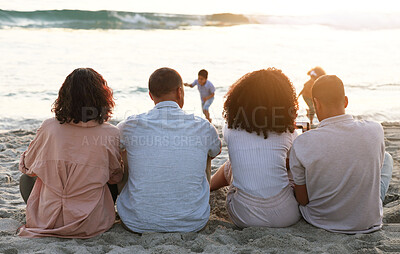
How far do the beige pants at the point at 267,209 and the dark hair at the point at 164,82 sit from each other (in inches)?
35.6

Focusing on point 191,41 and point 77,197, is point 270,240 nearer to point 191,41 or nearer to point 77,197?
point 77,197

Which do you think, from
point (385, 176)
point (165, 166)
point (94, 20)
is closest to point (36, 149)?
point (165, 166)

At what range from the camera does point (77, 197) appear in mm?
3082

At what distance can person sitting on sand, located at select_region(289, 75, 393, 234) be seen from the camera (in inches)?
117

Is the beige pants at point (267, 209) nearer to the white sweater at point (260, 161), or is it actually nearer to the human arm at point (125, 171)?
the white sweater at point (260, 161)

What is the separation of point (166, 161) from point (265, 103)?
31.7 inches

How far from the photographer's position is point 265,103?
3160 millimetres

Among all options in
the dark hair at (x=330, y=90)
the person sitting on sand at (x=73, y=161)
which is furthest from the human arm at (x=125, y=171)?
the dark hair at (x=330, y=90)

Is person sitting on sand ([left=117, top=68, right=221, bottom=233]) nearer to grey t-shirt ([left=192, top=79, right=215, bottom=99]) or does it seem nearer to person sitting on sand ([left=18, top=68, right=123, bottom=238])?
person sitting on sand ([left=18, top=68, right=123, bottom=238])

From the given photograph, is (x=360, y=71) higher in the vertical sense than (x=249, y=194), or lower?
lower

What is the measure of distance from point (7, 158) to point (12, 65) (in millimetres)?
11514

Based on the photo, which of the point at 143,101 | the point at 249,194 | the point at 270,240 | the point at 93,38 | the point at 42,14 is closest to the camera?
the point at 270,240

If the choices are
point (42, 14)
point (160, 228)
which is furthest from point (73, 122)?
point (42, 14)

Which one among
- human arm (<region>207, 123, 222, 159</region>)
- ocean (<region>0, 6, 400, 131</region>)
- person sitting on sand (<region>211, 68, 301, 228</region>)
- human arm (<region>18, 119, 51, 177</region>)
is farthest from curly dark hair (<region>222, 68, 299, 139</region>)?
ocean (<region>0, 6, 400, 131</region>)
